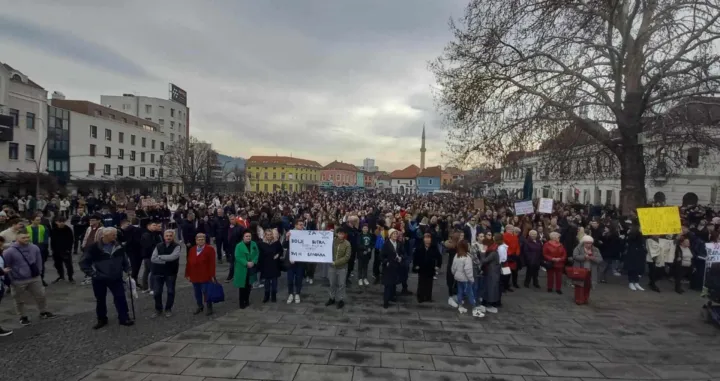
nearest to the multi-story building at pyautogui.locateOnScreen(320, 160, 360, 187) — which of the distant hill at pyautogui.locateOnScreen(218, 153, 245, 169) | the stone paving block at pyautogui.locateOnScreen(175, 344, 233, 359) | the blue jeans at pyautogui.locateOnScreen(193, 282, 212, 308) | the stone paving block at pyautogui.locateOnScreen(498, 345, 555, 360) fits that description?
the distant hill at pyautogui.locateOnScreen(218, 153, 245, 169)

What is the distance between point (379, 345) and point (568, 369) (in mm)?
2763

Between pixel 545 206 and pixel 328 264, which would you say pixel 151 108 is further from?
pixel 328 264

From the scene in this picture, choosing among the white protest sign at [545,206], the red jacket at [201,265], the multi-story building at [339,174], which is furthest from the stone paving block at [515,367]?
the multi-story building at [339,174]

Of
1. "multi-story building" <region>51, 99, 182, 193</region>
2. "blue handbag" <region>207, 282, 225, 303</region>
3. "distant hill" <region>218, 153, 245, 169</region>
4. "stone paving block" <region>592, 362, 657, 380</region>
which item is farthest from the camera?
"distant hill" <region>218, 153, 245, 169</region>

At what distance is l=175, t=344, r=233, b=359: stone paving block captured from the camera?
5.73 metres

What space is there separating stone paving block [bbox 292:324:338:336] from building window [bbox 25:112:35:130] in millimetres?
43461

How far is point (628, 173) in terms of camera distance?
14.9m

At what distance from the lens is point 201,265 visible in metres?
7.39

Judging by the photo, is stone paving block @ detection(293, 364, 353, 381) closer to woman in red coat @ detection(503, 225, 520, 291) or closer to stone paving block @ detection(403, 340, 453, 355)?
stone paving block @ detection(403, 340, 453, 355)

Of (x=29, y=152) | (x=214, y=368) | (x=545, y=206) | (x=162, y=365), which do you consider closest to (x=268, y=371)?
(x=214, y=368)

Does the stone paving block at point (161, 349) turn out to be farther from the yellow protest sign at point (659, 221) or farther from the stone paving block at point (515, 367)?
the yellow protest sign at point (659, 221)

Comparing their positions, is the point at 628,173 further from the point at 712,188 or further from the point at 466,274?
the point at 712,188

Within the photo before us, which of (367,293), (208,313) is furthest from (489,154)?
(208,313)

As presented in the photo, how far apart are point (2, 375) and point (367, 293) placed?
6.64m
